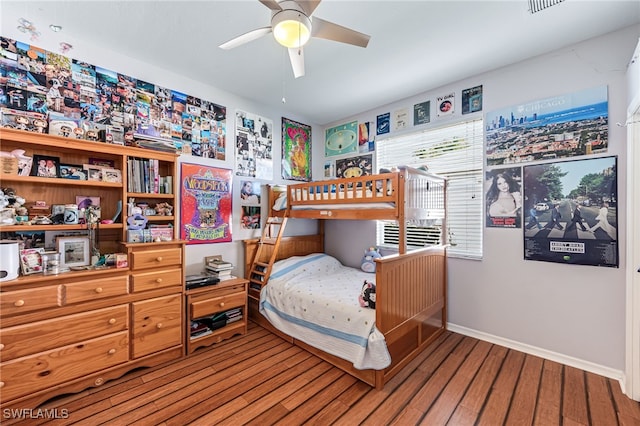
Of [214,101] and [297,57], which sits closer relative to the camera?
[297,57]

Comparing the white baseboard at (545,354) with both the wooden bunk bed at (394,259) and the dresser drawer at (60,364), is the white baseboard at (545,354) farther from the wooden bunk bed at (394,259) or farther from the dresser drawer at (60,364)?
the dresser drawer at (60,364)

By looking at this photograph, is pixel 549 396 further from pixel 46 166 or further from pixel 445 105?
pixel 46 166

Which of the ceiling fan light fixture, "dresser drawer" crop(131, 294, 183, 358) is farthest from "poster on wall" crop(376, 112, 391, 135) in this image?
"dresser drawer" crop(131, 294, 183, 358)

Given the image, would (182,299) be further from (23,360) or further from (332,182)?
(332,182)

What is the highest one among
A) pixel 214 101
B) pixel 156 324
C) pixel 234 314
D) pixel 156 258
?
pixel 214 101

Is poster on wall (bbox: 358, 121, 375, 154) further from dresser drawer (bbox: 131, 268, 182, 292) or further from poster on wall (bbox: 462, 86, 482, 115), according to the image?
dresser drawer (bbox: 131, 268, 182, 292)

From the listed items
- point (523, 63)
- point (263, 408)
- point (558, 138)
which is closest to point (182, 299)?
point (263, 408)

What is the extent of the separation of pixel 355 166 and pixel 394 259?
80.4 inches

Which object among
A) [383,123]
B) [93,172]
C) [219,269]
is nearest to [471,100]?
[383,123]

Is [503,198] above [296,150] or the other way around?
the other way around

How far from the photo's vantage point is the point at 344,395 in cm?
197

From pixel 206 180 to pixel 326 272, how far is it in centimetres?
184

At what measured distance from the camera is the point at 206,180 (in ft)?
9.98

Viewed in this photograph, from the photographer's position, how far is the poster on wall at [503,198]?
2576mm
